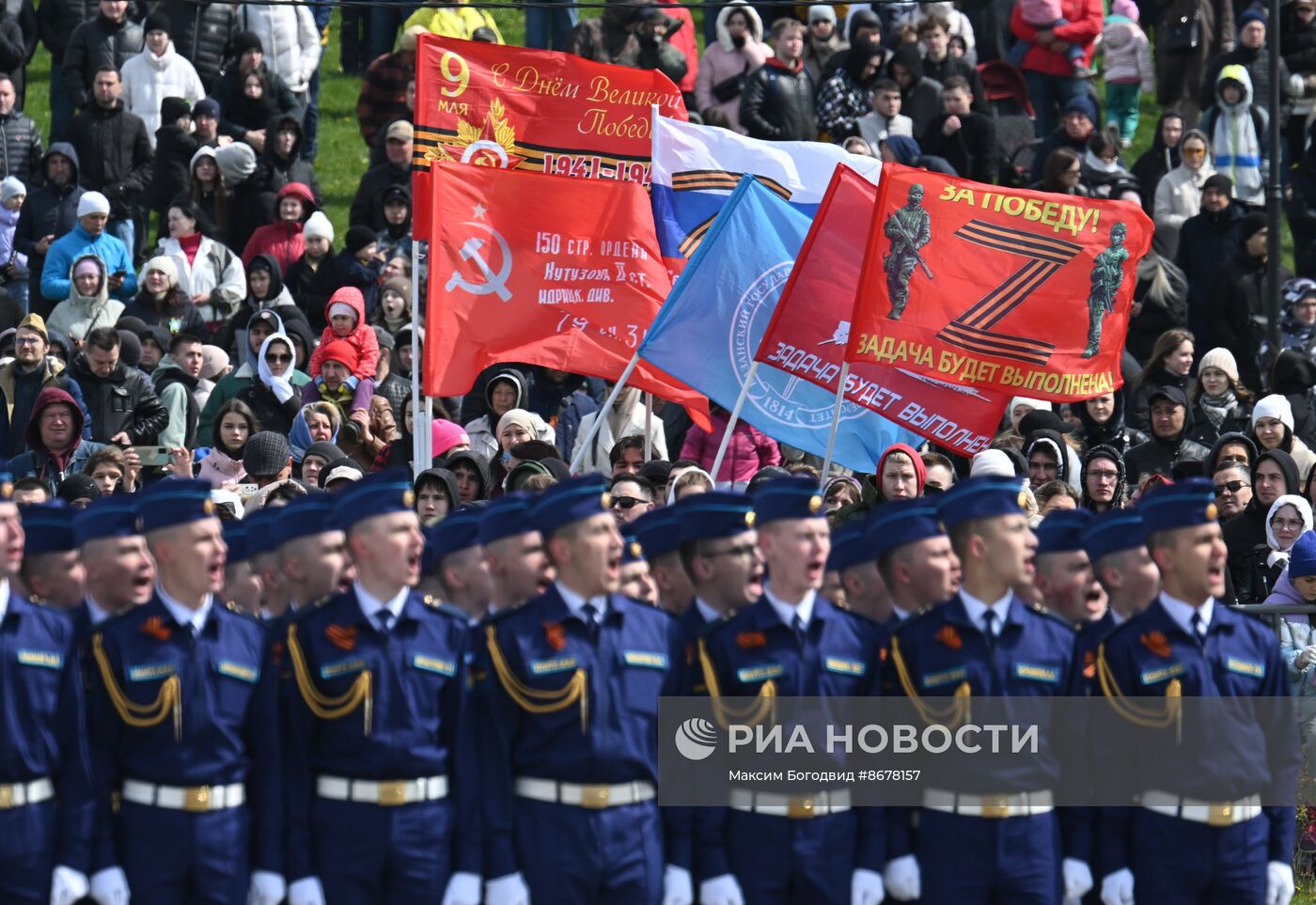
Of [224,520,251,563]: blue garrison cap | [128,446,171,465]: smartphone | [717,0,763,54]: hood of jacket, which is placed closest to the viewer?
[224,520,251,563]: blue garrison cap

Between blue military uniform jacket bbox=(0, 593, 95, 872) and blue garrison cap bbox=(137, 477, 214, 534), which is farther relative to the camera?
blue garrison cap bbox=(137, 477, 214, 534)

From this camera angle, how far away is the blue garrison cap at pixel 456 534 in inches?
337

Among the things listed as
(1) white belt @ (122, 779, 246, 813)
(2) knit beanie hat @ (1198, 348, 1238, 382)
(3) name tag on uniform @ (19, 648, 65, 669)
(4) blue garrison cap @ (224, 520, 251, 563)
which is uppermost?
(2) knit beanie hat @ (1198, 348, 1238, 382)

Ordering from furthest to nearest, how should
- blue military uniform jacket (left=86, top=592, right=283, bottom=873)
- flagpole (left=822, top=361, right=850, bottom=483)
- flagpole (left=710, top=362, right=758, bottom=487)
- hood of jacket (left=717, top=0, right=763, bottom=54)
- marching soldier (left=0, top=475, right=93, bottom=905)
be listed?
hood of jacket (left=717, top=0, right=763, bottom=54) → flagpole (left=710, top=362, right=758, bottom=487) → flagpole (left=822, top=361, right=850, bottom=483) → blue military uniform jacket (left=86, top=592, right=283, bottom=873) → marching soldier (left=0, top=475, right=93, bottom=905)

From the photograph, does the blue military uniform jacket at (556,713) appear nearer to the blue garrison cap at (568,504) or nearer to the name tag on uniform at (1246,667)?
the blue garrison cap at (568,504)

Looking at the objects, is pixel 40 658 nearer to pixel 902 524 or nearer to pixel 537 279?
pixel 902 524

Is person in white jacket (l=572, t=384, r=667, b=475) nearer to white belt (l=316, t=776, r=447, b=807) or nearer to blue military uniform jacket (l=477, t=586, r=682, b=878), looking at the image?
blue military uniform jacket (l=477, t=586, r=682, b=878)

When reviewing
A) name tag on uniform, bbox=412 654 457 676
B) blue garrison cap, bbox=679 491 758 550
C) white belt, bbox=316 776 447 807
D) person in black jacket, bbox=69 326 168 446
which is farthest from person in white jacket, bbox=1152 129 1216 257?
white belt, bbox=316 776 447 807

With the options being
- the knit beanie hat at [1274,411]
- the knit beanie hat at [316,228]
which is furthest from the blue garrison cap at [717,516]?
the knit beanie hat at [316,228]

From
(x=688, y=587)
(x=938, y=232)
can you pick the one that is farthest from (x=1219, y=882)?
(x=938, y=232)

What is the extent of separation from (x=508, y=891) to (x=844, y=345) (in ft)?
18.4

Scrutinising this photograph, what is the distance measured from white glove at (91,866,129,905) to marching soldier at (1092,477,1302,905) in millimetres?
3269

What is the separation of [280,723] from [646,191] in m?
6.50

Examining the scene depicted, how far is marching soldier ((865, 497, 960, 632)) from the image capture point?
27.7 ft
